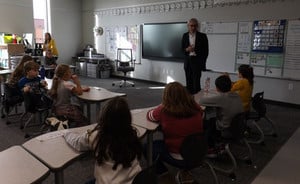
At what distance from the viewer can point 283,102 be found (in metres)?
5.42

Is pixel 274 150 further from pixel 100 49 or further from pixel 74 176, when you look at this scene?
pixel 100 49

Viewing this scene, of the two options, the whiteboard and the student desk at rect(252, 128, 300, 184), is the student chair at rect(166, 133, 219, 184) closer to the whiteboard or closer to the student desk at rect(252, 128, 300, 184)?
the student desk at rect(252, 128, 300, 184)

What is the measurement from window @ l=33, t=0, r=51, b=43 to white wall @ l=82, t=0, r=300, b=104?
1321 millimetres

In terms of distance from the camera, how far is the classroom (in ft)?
17.1

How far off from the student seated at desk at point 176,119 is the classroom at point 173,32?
1.04m

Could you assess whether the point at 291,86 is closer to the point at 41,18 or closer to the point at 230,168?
the point at 230,168

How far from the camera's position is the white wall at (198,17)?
17.2 ft

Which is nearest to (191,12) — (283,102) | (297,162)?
(283,102)

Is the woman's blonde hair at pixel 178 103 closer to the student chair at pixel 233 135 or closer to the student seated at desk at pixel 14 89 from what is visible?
the student chair at pixel 233 135

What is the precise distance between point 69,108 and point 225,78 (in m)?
1.74

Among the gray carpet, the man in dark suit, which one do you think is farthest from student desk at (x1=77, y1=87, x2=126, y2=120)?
the man in dark suit

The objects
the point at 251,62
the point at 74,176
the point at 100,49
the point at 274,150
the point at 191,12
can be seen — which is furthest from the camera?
the point at 100,49

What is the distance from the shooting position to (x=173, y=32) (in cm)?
685

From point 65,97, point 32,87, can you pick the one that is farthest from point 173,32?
point 65,97
